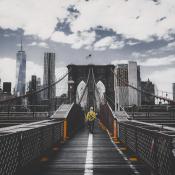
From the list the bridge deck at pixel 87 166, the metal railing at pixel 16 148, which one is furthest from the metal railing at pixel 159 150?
the metal railing at pixel 16 148

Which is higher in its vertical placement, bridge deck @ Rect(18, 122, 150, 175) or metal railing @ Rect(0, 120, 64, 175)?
metal railing @ Rect(0, 120, 64, 175)

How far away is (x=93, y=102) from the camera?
5006cm

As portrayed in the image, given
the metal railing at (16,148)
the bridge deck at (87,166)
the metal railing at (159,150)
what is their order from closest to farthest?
the metal railing at (159,150), the metal railing at (16,148), the bridge deck at (87,166)

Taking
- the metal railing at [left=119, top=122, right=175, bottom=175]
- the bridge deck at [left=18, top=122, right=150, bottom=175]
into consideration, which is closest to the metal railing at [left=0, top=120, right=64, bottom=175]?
the bridge deck at [left=18, top=122, right=150, bottom=175]

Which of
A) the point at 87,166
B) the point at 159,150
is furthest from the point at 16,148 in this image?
the point at 159,150

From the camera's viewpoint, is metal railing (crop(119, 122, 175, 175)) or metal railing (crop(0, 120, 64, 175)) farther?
metal railing (crop(0, 120, 64, 175))

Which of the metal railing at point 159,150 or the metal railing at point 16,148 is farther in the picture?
the metal railing at point 16,148

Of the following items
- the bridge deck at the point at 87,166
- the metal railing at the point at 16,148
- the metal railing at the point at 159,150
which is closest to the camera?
the metal railing at the point at 159,150

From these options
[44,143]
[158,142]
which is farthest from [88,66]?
[158,142]

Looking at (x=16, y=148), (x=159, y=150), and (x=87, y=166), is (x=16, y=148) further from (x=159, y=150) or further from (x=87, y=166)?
(x=159, y=150)

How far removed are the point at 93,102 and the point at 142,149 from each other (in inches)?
1696

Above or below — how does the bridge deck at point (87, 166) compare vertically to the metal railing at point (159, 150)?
below

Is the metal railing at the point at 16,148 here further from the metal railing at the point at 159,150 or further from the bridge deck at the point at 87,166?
the metal railing at the point at 159,150

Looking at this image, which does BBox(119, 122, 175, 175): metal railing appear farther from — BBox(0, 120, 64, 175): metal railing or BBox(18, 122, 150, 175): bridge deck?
BBox(0, 120, 64, 175): metal railing
